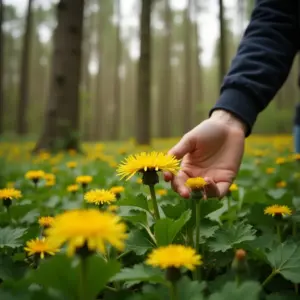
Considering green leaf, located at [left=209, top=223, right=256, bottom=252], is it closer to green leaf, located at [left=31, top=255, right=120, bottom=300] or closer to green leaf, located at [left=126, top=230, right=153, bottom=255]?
green leaf, located at [left=126, top=230, right=153, bottom=255]

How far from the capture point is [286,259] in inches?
27.2

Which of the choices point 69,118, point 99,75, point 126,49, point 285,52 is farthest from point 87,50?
point 285,52

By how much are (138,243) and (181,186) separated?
0.21 metres

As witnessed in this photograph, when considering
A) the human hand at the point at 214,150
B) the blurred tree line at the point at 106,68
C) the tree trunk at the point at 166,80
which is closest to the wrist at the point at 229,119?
the human hand at the point at 214,150

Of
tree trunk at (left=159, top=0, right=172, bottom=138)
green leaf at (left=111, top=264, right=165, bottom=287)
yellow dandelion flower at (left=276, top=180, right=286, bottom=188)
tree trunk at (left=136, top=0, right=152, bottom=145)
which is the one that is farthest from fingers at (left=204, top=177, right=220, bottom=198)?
tree trunk at (left=159, top=0, right=172, bottom=138)

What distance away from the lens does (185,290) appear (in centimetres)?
57

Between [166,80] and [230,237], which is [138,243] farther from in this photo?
[166,80]

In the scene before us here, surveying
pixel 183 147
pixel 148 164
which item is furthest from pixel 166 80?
pixel 148 164

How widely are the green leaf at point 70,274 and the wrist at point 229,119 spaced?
78cm

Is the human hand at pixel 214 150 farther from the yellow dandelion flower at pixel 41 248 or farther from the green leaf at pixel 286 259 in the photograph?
the yellow dandelion flower at pixel 41 248

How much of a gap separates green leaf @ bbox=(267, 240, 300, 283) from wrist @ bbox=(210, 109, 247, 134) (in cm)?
55

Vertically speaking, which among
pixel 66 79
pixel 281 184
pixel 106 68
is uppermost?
pixel 106 68

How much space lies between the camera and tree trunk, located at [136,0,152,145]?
6.97 metres

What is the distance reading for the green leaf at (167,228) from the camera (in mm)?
738
